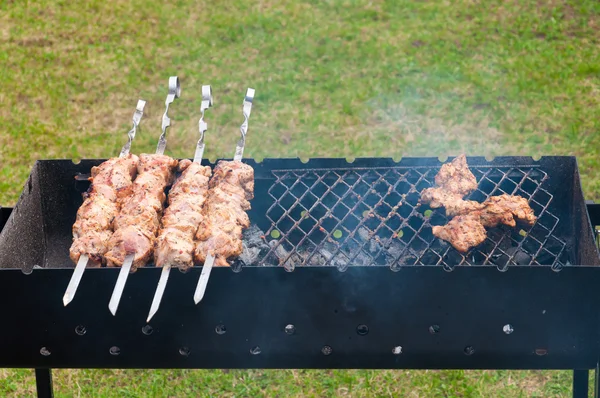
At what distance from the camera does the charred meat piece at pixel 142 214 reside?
318 centimetres

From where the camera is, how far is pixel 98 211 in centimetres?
351

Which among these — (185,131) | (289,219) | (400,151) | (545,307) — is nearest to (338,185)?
(289,219)

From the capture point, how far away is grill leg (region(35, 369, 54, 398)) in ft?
12.4

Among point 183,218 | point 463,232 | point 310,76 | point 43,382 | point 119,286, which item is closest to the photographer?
point 119,286

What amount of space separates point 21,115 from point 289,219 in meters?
4.82

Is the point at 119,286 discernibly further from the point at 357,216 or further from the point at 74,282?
the point at 357,216

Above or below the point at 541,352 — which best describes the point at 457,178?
above

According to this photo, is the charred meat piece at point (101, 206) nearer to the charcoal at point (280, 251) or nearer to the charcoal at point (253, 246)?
the charcoal at point (253, 246)

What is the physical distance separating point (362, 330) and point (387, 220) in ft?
2.08

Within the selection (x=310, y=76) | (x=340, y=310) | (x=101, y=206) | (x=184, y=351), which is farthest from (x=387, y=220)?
(x=310, y=76)

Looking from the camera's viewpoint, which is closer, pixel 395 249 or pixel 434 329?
pixel 434 329

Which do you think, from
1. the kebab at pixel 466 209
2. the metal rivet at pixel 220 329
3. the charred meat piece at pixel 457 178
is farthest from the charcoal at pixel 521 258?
the metal rivet at pixel 220 329

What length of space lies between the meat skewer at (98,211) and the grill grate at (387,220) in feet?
2.45

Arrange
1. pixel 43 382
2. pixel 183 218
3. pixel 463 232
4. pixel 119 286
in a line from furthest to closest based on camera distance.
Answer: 1. pixel 43 382
2. pixel 183 218
3. pixel 463 232
4. pixel 119 286
